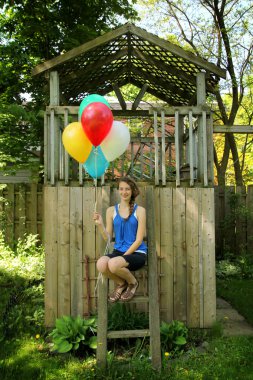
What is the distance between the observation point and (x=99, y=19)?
408 inches

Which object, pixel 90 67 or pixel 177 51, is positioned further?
pixel 90 67

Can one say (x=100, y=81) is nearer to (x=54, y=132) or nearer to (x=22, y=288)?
(x=54, y=132)

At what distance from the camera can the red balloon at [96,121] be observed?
364cm

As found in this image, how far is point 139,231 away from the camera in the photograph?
12.9 ft

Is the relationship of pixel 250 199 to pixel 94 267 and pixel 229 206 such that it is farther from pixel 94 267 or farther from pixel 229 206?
pixel 94 267

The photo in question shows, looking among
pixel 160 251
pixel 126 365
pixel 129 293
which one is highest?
pixel 160 251

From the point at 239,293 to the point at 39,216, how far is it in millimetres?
5119

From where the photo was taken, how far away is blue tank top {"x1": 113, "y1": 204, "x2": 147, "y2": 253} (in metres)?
4.04

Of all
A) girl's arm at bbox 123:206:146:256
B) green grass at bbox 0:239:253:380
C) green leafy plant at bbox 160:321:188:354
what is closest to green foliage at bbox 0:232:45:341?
green grass at bbox 0:239:253:380

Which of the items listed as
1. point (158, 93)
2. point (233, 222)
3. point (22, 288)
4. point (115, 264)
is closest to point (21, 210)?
point (22, 288)

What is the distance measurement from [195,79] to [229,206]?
452 centimetres

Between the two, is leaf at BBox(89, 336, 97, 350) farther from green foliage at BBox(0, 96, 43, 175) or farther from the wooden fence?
the wooden fence

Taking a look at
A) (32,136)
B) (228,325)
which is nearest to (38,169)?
(32,136)

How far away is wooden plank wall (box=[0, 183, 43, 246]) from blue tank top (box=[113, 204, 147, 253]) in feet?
18.6
